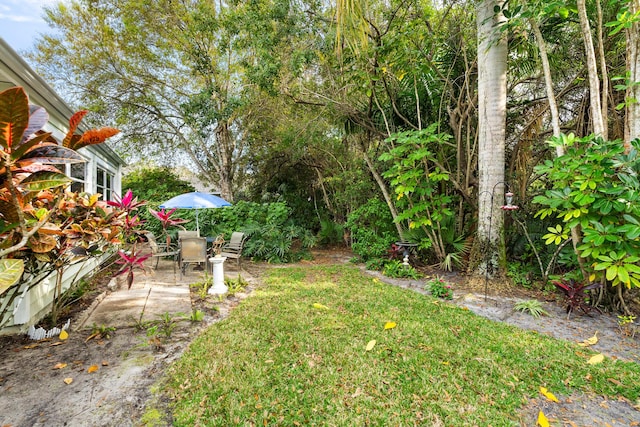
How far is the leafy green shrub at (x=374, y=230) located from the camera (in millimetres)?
7051

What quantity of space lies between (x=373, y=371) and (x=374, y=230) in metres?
5.12

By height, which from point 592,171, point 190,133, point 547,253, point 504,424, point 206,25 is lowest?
point 504,424

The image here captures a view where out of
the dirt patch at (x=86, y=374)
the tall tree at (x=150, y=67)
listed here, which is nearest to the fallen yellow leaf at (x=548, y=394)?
the dirt patch at (x=86, y=374)

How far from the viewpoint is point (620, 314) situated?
3.64 metres

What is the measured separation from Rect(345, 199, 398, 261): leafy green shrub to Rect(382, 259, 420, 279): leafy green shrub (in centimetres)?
76

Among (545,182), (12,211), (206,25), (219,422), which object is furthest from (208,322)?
(206,25)

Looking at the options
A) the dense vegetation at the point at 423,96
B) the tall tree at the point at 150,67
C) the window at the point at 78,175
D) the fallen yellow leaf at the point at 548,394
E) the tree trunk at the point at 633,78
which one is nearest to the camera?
the fallen yellow leaf at the point at 548,394

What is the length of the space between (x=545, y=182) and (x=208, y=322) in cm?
606

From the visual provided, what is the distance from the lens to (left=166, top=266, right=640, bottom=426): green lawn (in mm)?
2064

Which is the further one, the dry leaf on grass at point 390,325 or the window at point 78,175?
the window at point 78,175

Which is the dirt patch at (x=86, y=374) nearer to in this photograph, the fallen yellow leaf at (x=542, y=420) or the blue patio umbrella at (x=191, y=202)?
the fallen yellow leaf at (x=542, y=420)

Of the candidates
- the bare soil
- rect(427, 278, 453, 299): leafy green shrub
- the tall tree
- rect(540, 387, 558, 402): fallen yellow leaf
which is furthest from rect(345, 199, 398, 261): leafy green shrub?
the tall tree

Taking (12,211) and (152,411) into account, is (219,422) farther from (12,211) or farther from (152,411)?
(12,211)

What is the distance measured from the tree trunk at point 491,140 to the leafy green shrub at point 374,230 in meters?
2.30
